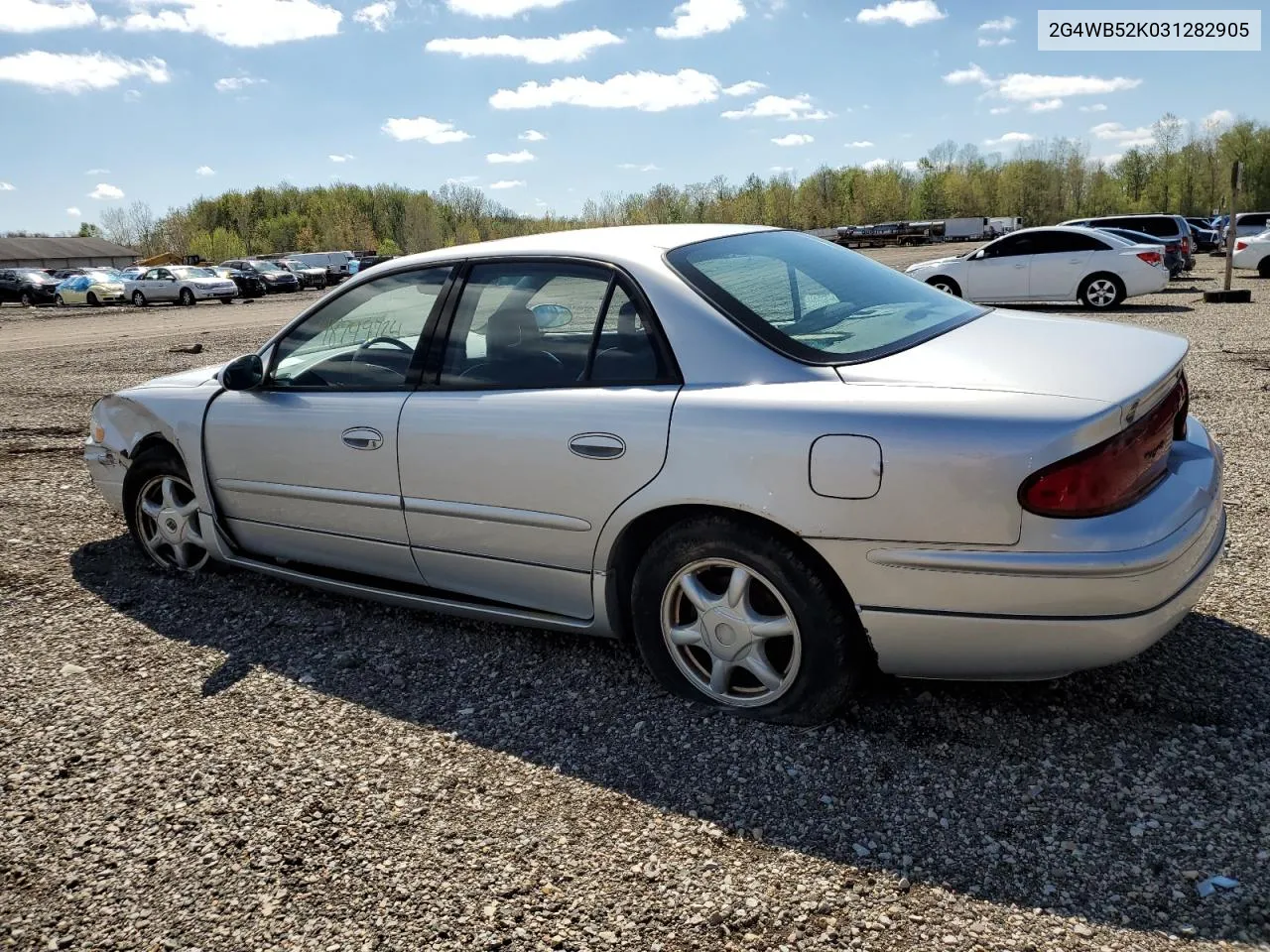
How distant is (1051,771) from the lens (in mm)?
2680

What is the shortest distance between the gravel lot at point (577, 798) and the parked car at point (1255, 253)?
22241 mm

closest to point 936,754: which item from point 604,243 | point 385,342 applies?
point 604,243

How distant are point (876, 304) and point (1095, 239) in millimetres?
14719

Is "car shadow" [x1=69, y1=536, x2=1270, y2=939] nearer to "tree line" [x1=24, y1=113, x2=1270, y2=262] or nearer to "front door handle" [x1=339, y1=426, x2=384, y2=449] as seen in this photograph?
"front door handle" [x1=339, y1=426, x2=384, y2=449]

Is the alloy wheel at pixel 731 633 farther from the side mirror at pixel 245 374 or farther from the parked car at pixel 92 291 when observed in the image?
the parked car at pixel 92 291

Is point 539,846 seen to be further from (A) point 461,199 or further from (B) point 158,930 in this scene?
(A) point 461,199

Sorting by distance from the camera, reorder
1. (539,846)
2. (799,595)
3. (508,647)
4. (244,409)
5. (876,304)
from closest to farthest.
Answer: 1. (539,846)
2. (799,595)
3. (876,304)
4. (508,647)
5. (244,409)

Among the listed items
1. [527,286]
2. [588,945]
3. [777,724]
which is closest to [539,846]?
[588,945]

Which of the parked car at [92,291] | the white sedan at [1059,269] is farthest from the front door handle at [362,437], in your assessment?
the parked car at [92,291]

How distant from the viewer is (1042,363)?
9.18ft

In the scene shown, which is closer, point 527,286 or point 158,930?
point 158,930

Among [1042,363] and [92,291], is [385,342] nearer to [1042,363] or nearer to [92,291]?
[1042,363]

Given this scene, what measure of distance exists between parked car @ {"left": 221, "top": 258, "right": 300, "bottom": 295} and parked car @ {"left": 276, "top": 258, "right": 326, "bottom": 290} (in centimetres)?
80

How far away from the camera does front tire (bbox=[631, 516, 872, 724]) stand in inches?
109
